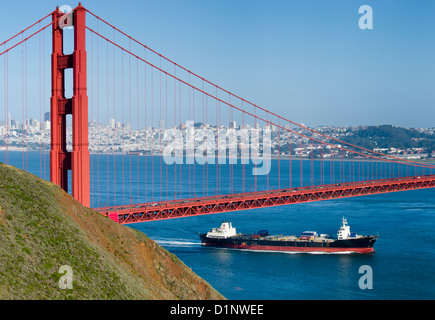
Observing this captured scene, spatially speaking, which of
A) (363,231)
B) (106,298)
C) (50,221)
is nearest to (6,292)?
(106,298)

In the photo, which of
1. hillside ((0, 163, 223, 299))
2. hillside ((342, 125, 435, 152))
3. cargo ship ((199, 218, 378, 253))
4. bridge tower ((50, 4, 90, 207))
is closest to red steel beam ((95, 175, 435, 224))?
cargo ship ((199, 218, 378, 253))

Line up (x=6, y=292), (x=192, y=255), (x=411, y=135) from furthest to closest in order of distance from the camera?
1. (x=411, y=135)
2. (x=192, y=255)
3. (x=6, y=292)

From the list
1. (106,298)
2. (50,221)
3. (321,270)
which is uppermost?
(50,221)

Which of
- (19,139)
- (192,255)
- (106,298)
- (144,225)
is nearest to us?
(106,298)

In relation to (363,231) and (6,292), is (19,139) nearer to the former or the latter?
(363,231)

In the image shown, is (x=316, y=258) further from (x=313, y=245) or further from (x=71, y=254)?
(x=71, y=254)

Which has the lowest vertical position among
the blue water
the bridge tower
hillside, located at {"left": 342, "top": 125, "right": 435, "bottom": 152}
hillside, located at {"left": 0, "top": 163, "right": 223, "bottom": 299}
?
the blue water

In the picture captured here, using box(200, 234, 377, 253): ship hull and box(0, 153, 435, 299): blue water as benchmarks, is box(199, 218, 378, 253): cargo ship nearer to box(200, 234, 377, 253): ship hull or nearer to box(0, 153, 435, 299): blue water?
box(200, 234, 377, 253): ship hull
